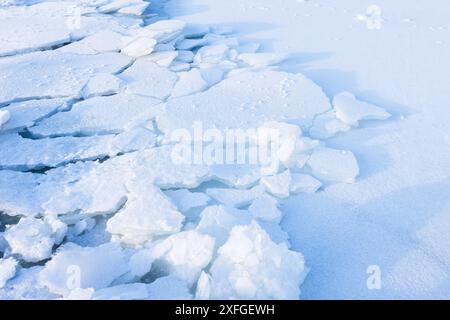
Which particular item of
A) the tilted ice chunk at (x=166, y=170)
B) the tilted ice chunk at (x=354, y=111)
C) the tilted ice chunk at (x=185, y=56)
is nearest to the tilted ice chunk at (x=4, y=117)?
the tilted ice chunk at (x=166, y=170)

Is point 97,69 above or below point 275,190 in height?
above

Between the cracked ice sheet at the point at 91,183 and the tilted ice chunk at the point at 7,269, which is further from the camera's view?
the cracked ice sheet at the point at 91,183

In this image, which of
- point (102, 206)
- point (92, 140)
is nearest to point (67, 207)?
point (102, 206)

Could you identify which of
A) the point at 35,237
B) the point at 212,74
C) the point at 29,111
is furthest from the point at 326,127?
the point at 29,111

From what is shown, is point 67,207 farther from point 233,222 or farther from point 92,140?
point 233,222

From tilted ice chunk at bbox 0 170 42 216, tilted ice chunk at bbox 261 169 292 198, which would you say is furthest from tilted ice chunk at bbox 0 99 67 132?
tilted ice chunk at bbox 261 169 292 198

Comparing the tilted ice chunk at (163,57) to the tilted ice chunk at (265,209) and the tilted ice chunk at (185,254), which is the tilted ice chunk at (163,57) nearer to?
the tilted ice chunk at (265,209)

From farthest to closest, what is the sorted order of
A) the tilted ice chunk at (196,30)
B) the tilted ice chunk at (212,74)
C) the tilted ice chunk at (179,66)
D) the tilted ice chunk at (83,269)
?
1. the tilted ice chunk at (196,30)
2. the tilted ice chunk at (179,66)
3. the tilted ice chunk at (212,74)
4. the tilted ice chunk at (83,269)

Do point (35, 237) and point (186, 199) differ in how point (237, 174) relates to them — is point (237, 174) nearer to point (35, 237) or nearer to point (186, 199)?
point (186, 199)
